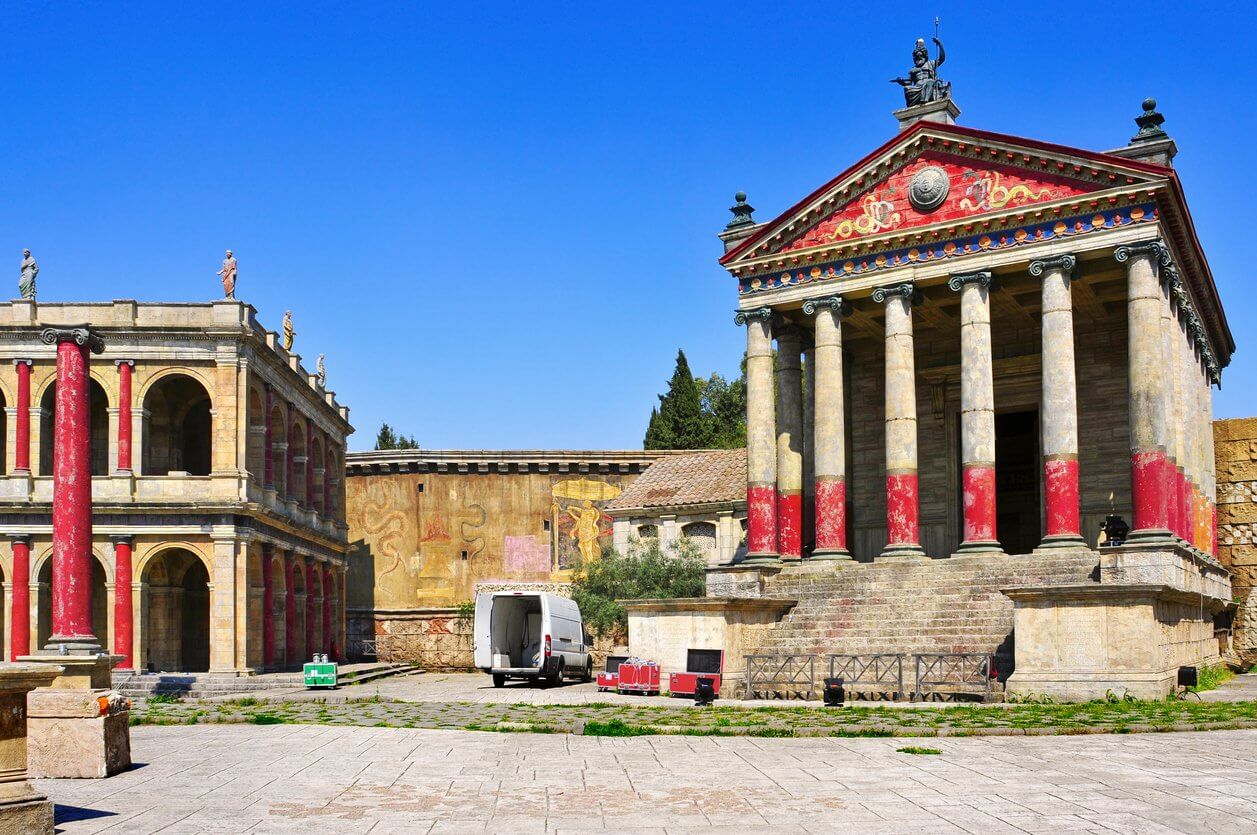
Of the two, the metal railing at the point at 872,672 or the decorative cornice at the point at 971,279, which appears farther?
the decorative cornice at the point at 971,279

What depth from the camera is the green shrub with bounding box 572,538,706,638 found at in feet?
147

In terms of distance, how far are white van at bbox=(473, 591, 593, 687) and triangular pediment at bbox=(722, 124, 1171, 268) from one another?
1058 cm

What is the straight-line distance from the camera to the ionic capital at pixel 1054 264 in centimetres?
3025

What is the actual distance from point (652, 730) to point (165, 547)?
2609 cm

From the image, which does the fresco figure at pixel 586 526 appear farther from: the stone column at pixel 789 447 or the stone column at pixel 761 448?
the stone column at pixel 761 448

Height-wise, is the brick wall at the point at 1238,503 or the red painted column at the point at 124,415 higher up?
the red painted column at the point at 124,415

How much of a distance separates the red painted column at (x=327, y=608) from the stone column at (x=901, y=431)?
27301 mm

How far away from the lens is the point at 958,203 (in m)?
32.0

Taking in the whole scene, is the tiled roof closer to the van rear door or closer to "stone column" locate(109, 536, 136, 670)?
the van rear door

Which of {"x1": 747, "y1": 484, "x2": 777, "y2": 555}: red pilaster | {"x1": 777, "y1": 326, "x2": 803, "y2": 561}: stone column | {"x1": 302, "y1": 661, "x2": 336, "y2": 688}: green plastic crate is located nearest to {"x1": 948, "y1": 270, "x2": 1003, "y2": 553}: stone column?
{"x1": 777, "y1": 326, "x2": 803, "y2": 561}: stone column

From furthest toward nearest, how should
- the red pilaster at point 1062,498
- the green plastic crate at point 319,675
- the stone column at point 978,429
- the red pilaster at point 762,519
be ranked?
the green plastic crate at point 319,675
the red pilaster at point 762,519
the stone column at point 978,429
the red pilaster at point 1062,498

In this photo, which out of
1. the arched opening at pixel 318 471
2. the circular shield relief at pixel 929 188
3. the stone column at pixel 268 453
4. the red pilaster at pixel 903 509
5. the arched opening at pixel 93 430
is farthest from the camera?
the arched opening at pixel 318 471

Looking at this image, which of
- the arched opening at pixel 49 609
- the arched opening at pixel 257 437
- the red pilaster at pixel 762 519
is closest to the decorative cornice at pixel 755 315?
the red pilaster at pixel 762 519

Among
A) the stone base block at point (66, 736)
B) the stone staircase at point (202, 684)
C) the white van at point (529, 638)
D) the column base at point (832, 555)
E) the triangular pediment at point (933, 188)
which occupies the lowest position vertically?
the stone staircase at point (202, 684)
